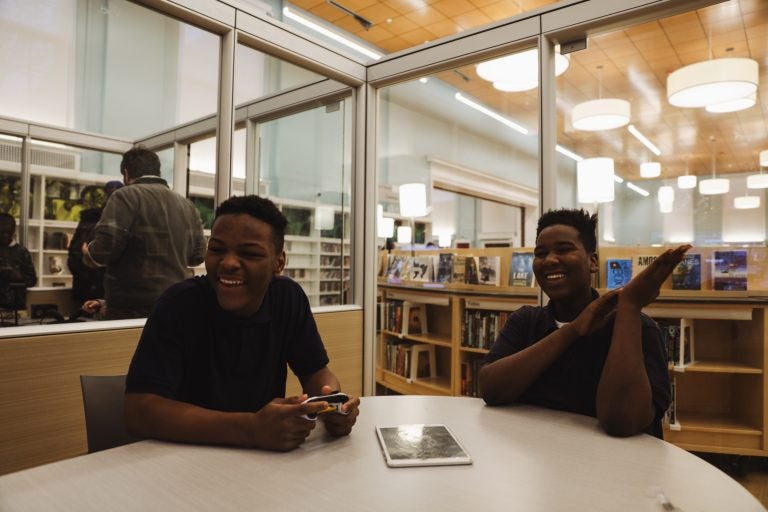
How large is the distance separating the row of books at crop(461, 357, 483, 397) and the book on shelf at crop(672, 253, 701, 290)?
1.43m

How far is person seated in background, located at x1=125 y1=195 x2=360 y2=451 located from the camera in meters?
1.07

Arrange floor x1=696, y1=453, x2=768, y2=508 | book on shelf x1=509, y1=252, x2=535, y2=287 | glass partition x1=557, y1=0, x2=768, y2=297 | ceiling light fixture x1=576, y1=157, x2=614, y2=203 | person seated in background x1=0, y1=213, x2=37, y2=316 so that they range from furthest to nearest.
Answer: ceiling light fixture x1=576, y1=157, x2=614, y2=203
book on shelf x1=509, y1=252, x2=535, y2=287
glass partition x1=557, y1=0, x2=768, y2=297
floor x1=696, y1=453, x2=768, y2=508
person seated in background x1=0, y1=213, x2=37, y2=316

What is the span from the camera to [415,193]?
5.56 m

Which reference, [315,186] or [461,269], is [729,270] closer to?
[461,269]

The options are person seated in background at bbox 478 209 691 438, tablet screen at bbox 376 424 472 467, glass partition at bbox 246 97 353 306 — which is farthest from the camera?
glass partition at bbox 246 97 353 306

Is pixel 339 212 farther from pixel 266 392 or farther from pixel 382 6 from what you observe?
pixel 382 6

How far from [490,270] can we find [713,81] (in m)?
1.99

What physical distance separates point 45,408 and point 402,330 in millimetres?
2679

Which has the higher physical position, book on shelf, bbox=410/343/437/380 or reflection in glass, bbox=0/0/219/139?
reflection in glass, bbox=0/0/219/139

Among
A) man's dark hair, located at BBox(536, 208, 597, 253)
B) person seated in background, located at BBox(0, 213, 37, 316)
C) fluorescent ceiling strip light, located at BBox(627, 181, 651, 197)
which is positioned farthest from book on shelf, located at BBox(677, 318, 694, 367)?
person seated in background, located at BBox(0, 213, 37, 316)

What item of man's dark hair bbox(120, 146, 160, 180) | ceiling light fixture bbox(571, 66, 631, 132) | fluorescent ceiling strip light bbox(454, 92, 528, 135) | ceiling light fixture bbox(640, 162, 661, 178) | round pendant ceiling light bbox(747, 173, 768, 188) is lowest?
man's dark hair bbox(120, 146, 160, 180)

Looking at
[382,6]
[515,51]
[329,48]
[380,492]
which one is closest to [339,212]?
[329,48]

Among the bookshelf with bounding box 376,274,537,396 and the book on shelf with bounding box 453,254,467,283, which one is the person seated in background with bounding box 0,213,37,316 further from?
the book on shelf with bounding box 453,254,467,283

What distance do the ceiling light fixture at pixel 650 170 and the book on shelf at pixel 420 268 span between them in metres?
2.11
